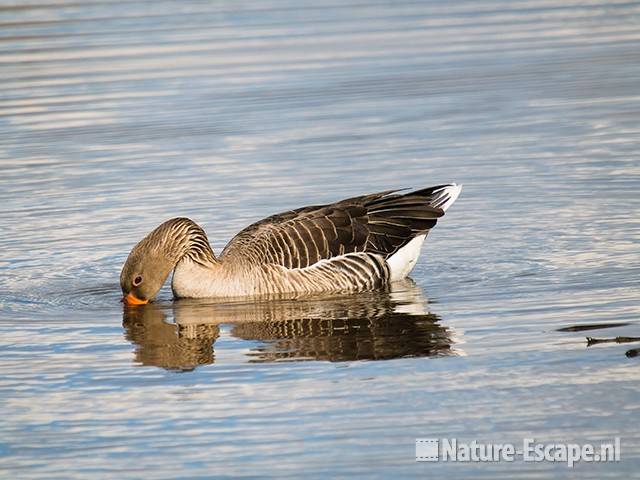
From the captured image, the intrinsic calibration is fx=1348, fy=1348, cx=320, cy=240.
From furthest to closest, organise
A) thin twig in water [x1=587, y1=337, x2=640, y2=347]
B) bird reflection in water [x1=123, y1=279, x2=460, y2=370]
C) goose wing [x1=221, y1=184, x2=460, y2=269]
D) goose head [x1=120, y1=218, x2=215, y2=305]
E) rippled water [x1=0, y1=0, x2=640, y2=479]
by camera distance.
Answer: goose wing [x1=221, y1=184, x2=460, y2=269]
goose head [x1=120, y1=218, x2=215, y2=305]
bird reflection in water [x1=123, y1=279, x2=460, y2=370]
thin twig in water [x1=587, y1=337, x2=640, y2=347]
rippled water [x1=0, y1=0, x2=640, y2=479]

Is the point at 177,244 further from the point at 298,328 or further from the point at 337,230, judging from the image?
the point at 298,328

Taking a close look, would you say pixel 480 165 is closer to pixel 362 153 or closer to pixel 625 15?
pixel 362 153

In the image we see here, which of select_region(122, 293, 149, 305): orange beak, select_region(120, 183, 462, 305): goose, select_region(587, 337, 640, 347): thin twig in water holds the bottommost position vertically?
select_region(587, 337, 640, 347): thin twig in water

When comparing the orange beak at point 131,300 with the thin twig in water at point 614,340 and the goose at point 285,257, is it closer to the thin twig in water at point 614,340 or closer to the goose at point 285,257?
the goose at point 285,257

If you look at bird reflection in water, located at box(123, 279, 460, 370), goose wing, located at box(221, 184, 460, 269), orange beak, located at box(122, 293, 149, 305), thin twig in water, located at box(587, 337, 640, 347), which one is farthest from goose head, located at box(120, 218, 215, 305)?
thin twig in water, located at box(587, 337, 640, 347)

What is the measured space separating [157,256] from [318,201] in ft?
11.3

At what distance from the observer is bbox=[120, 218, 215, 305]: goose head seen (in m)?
12.8

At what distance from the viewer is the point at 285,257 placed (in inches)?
511

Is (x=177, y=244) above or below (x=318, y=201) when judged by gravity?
below

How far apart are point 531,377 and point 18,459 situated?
11.7 ft

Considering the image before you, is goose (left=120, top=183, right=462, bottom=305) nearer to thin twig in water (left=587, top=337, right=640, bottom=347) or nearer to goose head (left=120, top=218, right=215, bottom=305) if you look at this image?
goose head (left=120, top=218, right=215, bottom=305)

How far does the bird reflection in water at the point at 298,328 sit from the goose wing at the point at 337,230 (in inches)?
17.3

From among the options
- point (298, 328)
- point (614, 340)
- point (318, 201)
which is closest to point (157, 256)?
point (298, 328)

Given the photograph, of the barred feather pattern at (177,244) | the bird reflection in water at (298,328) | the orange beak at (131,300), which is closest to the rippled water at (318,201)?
the bird reflection in water at (298,328)
